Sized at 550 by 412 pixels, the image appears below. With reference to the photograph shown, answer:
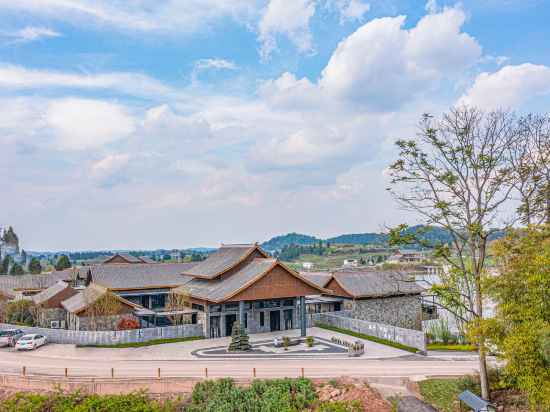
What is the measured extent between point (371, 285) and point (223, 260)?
50.0 ft

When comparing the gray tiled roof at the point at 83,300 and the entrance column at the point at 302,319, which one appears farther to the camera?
the gray tiled roof at the point at 83,300

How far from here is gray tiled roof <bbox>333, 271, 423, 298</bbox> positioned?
151 feet

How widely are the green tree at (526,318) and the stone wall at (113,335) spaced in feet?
81.0

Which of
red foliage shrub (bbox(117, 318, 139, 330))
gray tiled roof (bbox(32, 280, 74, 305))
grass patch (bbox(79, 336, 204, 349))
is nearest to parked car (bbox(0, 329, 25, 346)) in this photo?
grass patch (bbox(79, 336, 204, 349))

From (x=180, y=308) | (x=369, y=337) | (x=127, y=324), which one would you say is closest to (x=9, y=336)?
(x=127, y=324)

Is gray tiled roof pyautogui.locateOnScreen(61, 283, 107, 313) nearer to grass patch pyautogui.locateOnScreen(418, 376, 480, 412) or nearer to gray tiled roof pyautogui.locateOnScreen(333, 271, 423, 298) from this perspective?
gray tiled roof pyautogui.locateOnScreen(333, 271, 423, 298)

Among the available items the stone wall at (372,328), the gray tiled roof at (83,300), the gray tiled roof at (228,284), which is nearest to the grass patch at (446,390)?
the stone wall at (372,328)

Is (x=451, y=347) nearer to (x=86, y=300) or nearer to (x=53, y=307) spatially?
(x=86, y=300)

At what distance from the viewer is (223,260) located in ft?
150

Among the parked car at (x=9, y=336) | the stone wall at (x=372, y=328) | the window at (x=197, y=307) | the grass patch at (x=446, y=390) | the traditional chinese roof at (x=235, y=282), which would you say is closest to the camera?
the grass patch at (x=446, y=390)

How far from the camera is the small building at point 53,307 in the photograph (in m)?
44.9

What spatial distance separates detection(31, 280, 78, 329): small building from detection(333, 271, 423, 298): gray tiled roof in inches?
1069

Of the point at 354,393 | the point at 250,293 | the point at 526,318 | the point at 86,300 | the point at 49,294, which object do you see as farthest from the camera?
the point at 49,294

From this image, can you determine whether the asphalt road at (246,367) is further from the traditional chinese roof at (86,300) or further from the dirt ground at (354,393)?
the traditional chinese roof at (86,300)
